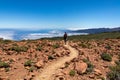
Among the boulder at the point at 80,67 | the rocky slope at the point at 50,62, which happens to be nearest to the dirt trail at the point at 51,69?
the rocky slope at the point at 50,62

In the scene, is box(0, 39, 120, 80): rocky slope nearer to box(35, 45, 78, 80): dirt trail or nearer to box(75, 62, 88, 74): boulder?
box(75, 62, 88, 74): boulder

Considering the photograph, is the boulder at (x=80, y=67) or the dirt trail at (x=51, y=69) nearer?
the dirt trail at (x=51, y=69)

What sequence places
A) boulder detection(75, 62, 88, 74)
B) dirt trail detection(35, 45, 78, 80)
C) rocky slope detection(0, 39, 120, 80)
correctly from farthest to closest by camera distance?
boulder detection(75, 62, 88, 74) → rocky slope detection(0, 39, 120, 80) → dirt trail detection(35, 45, 78, 80)

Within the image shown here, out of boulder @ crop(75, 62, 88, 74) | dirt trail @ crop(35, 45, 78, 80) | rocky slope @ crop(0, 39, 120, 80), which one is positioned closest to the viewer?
dirt trail @ crop(35, 45, 78, 80)

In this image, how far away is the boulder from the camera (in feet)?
69.1

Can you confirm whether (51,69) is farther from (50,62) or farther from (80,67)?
(80,67)

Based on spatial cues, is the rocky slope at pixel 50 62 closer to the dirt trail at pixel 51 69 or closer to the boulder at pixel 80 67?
the boulder at pixel 80 67

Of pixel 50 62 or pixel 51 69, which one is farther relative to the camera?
pixel 50 62

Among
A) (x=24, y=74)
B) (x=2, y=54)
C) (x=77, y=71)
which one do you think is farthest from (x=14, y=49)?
(x=77, y=71)

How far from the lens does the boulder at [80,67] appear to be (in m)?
21.0

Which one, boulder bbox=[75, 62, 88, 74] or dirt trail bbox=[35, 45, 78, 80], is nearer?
dirt trail bbox=[35, 45, 78, 80]

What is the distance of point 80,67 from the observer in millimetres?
21672

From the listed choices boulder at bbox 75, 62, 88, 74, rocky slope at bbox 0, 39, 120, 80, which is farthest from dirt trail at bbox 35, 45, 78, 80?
boulder at bbox 75, 62, 88, 74

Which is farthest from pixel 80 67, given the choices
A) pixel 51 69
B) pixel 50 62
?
pixel 50 62
